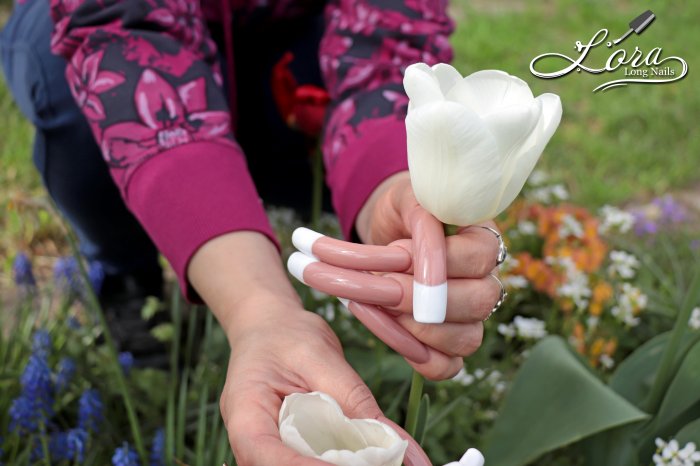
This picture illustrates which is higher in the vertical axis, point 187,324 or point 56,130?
point 56,130

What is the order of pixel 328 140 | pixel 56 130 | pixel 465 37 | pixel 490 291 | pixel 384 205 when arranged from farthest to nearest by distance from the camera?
pixel 465 37 < pixel 56 130 < pixel 328 140 < pixel 384 205 < pixel 490 291

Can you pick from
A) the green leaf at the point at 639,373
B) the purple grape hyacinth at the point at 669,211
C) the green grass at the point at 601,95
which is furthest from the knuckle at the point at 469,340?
A: the green grass at the point at 601,95

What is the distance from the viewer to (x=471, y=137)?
559mm

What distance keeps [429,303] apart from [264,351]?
0.18m

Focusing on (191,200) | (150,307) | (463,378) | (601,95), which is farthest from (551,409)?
(601,95)

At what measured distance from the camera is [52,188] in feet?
4.18

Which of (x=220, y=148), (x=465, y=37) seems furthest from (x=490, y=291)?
(x=465, y=37)

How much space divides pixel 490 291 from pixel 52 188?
83cm

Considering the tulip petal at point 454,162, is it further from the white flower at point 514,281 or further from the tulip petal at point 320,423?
the white flower at point 514,281

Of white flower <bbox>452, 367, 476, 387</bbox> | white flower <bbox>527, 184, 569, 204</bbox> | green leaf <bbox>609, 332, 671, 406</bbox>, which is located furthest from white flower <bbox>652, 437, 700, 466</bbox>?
white flower <bbox>527, 184, 569, 204</bbox>

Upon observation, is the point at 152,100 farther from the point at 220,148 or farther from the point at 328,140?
the point at 328,140

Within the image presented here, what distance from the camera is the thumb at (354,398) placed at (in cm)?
63

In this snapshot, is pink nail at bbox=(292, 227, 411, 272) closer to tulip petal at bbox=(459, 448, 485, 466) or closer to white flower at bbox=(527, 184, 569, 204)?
tulip petal at bbox=(459, 448, 485, 466)

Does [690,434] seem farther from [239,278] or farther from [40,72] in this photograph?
[40,72]
